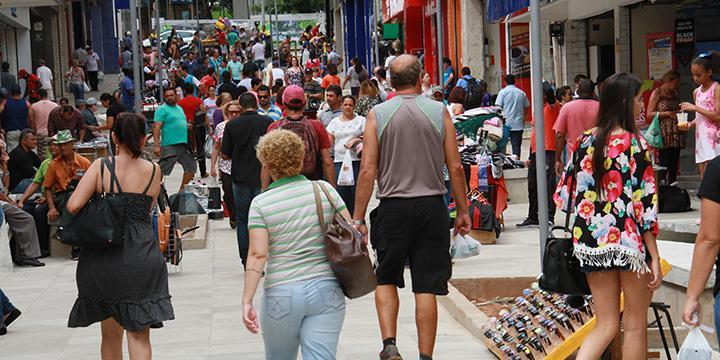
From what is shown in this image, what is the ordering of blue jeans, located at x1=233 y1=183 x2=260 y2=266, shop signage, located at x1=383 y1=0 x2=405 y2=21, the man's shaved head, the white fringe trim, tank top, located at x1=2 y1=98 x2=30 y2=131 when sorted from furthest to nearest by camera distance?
shop signage, located at x1=383 y1=0 x2=405 y2=21 < tank top, located at x1=2 y1=98 x2=30 y2=131 < blue jeans, located at x1=233 y1=183 x2=260 y2=266 < the man's shaved head < the white fringe trim

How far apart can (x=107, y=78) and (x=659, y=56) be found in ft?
116

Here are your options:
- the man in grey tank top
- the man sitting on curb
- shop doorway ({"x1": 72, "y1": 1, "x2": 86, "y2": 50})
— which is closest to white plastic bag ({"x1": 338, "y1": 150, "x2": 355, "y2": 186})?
the man sitting on curb

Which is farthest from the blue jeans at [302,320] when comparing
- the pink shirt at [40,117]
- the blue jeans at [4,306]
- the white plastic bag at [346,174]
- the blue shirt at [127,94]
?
the blue shirt at [127,94]

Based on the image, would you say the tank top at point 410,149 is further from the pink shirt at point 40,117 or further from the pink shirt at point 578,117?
the pink shirt at point 40,117

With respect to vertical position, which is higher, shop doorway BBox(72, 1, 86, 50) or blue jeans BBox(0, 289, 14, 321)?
shop doorway BBox(72, 1, 86, 50)

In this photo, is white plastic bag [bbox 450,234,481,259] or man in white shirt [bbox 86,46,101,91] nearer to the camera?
white plastic bag [bbox 450,234,481,259]

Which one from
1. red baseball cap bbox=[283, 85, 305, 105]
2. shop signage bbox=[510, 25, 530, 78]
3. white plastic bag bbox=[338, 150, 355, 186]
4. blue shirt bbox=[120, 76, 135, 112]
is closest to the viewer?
red baseball cap bbox=[283, 85, 305, 105]

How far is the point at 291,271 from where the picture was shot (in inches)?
246

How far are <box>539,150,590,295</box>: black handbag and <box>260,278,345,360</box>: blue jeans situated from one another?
1.18m

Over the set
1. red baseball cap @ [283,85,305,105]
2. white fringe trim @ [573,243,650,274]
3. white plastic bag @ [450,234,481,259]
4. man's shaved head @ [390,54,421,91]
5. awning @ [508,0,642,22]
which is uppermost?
awning @ [508,0,642,22]

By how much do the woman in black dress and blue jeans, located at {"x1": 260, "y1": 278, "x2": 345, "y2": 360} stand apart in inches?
47.1

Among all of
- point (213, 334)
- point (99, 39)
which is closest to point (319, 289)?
point (213, 334)

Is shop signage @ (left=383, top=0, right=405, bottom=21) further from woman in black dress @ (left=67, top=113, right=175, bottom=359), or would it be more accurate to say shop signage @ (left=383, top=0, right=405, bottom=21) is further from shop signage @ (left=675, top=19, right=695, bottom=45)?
woman in black dress @ (left=67, top=113, right=175, bottom=359)

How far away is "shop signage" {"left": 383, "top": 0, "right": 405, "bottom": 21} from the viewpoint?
148ft
